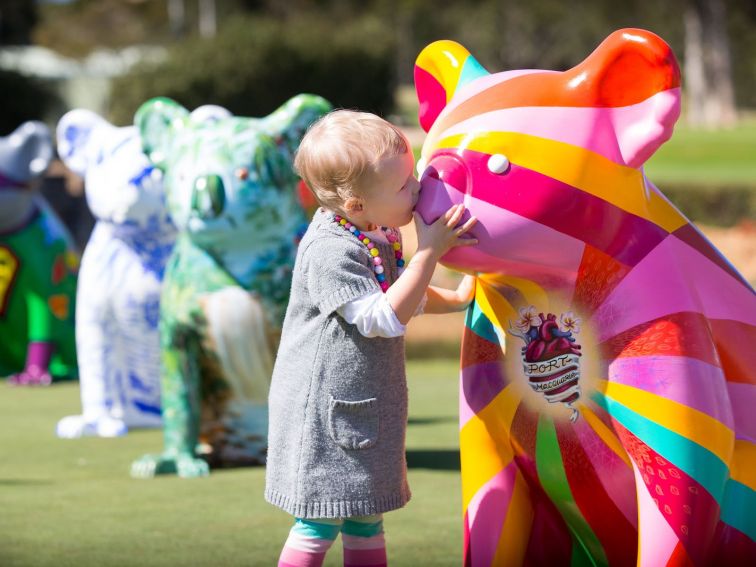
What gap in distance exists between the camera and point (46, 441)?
6117 millimetres

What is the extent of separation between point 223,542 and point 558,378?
4.85 feet

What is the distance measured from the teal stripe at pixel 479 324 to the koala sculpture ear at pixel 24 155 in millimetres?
5259

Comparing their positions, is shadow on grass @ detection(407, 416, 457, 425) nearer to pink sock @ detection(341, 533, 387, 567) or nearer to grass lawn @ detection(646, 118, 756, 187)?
pink sock @ detection(341, 533, 387, 567)

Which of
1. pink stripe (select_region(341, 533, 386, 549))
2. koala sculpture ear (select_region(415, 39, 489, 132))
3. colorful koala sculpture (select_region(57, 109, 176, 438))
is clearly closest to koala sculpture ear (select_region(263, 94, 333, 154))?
colorful koala sculpture (select_region(57, 109, 176, 438))

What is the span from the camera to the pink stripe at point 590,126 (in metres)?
3.10

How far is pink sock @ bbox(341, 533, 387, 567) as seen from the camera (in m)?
3.15

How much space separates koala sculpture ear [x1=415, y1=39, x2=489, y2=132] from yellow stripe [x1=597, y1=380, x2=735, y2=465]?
914mm

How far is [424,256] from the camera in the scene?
296cm

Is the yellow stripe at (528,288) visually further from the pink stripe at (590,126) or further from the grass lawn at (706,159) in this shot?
the grass lawn at (706,159)

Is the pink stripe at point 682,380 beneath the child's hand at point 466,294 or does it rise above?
beneath

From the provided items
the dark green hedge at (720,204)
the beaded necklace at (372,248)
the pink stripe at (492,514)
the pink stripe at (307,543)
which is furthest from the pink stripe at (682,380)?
the dark green hedge at (720,204)

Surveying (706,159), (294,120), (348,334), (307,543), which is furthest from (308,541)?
(706,159)

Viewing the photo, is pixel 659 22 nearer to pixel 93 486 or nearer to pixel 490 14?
pixel 490 14

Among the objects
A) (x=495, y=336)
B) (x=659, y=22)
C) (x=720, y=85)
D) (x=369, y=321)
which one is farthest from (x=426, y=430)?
(x=659, y=22)
